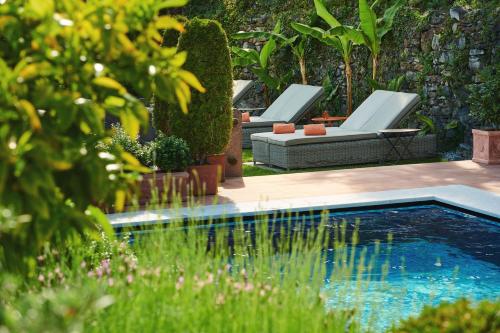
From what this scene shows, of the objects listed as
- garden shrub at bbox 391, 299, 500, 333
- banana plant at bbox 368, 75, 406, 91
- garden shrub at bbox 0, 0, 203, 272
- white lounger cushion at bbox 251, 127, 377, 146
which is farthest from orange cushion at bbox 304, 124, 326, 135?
garden shrub at bbox 0, 0, 203, 272

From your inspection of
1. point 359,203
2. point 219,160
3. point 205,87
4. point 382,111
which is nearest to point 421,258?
point 359,203

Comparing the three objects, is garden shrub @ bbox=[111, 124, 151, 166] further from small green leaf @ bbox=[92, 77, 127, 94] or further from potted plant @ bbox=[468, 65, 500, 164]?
small green leaf @ bbox=[92, 77, 127, 94]

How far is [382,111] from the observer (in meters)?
13.0

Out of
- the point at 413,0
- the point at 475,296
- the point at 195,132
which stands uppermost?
the point at 413,0

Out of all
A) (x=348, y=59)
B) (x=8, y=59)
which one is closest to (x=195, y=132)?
(x=348, y=59)

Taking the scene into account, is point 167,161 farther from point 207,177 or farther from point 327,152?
point 327,152

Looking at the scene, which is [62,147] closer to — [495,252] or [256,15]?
[495,252]

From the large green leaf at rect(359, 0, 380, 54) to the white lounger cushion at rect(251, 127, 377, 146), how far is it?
203 centimetres

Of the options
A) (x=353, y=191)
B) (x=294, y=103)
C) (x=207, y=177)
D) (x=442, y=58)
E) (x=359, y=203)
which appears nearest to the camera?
(x=359, y=203)

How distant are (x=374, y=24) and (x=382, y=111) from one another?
1.76 metres

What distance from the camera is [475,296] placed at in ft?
21.4

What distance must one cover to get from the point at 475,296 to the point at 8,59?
457cm

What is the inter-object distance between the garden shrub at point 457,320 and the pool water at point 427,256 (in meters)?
2.18

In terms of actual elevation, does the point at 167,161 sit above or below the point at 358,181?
above
